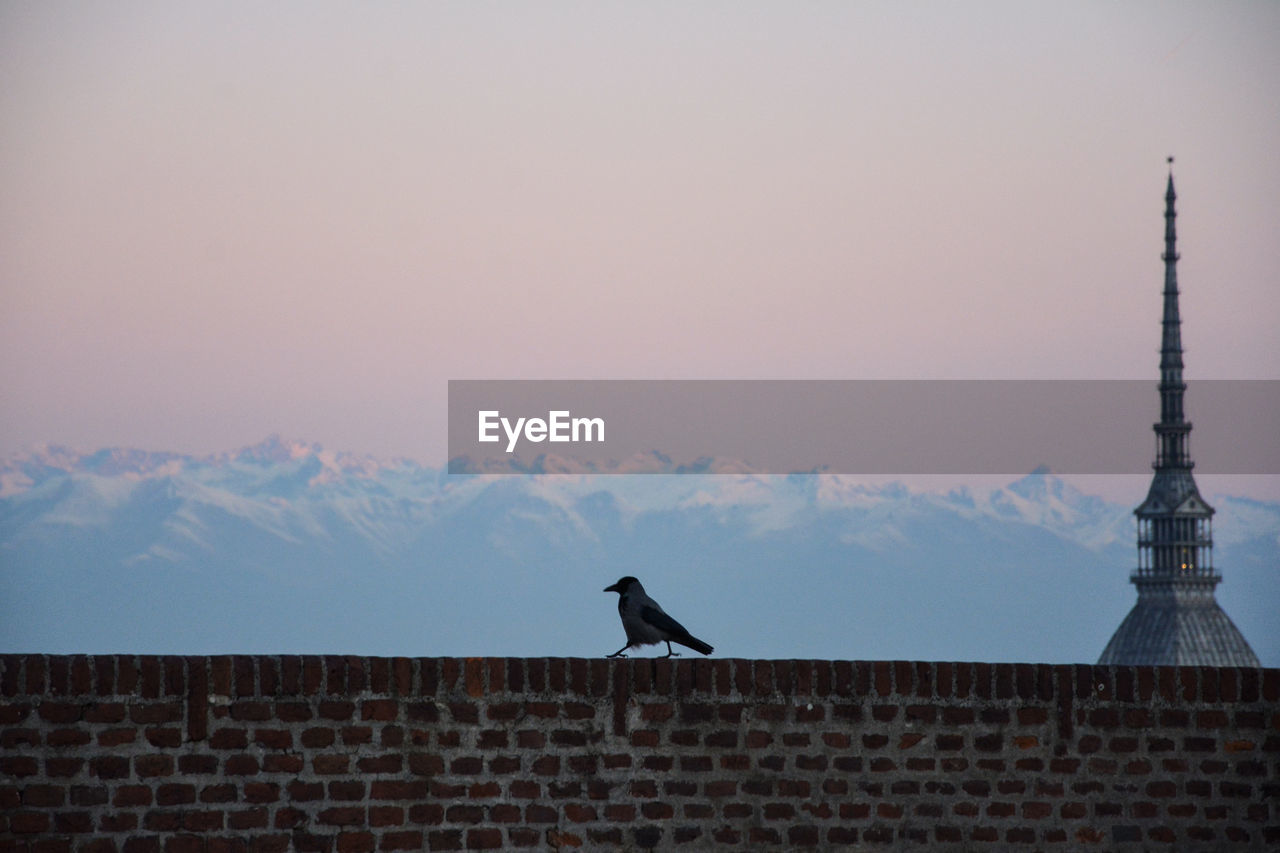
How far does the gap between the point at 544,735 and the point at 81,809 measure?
1.82 m

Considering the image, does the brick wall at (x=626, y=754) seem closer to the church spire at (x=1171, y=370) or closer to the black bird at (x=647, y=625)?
the black bird at (x=647, y=625)

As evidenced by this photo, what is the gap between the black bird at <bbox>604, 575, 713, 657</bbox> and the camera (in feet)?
24.4

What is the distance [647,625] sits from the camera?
7.62 metres

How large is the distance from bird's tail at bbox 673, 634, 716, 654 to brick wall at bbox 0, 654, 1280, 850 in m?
0.22

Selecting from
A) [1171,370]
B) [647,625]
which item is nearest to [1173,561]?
[1171,370]

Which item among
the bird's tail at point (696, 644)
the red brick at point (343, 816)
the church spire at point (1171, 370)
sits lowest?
the red brick at point (343, 816)

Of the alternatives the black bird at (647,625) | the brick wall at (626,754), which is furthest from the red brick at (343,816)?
the black bird at (647,625)

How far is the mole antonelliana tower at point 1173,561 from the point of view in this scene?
141 m

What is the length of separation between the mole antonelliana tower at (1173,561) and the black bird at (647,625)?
454 ft

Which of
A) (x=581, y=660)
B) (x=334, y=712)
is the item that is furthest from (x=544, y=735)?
(x=334, y=712)

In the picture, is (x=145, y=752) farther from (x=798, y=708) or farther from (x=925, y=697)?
(x=925, y=697)

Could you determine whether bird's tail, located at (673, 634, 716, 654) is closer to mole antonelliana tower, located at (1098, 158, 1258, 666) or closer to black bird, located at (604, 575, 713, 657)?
black bird, located at (604, 575, 713, 657)

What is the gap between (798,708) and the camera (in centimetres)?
716

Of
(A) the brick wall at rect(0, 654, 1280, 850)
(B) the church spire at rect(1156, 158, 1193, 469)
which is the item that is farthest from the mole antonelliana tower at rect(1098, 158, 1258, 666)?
(A) the brick wall at rect(0, 654, 1280, 850)
